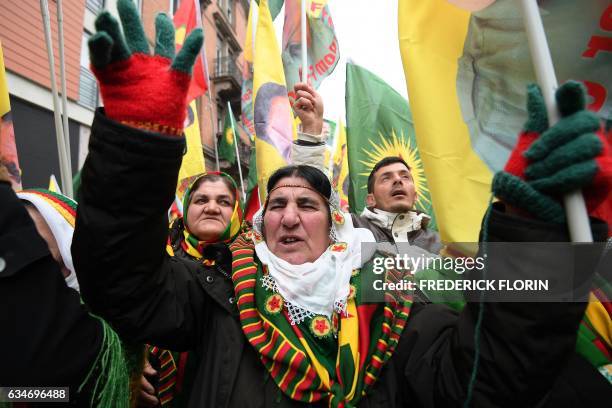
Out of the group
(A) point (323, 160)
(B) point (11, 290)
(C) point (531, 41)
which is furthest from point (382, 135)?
(B) point (11, 290)

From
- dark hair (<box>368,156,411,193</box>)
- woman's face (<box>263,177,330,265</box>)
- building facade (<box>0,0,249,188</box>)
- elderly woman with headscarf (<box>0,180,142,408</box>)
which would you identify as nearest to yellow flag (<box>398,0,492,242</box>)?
woman's face (<box>263,177,330,265</box>)

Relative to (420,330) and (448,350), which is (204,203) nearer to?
(420,330)

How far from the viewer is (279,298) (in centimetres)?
143

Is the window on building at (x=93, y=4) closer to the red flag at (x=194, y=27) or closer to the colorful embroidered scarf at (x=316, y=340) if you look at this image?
the red flag at (x=194, y=27)

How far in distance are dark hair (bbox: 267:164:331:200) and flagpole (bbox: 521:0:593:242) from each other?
101 cm

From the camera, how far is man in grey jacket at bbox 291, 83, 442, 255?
2.46 m

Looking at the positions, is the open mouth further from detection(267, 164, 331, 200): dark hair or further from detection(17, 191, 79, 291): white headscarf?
detection(17, 191, 79, 291): white headscarf

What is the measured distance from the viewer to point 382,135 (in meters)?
3.78

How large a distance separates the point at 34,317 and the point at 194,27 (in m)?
4.17

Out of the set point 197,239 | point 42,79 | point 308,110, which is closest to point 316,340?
point 197,239

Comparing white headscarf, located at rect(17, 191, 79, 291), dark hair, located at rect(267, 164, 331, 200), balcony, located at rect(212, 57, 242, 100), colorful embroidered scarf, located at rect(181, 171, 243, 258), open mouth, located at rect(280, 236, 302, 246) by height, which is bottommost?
colorful embroidered scarf, located at rect(181, 171, 243, 258)

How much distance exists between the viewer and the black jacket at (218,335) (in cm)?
94

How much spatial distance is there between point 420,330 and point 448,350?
7.7 inches

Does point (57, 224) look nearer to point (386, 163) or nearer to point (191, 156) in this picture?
point (386, 163)
